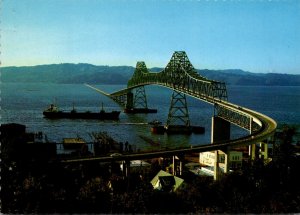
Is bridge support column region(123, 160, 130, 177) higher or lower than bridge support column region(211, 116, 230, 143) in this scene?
higher

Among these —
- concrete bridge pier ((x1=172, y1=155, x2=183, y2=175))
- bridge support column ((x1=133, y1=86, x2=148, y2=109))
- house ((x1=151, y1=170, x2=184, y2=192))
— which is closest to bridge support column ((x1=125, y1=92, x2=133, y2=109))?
bridge support column ((x1=133, y1=86, x2=148, y2=109))

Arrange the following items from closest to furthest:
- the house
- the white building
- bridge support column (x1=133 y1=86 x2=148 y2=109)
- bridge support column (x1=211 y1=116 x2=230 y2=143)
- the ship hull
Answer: the house → the white building → bridge support column (x1=211 y1=116 x2=230 y2=143) → the ship hull → bridge support column (x1=133 y1=86 x2=148 y2=109)

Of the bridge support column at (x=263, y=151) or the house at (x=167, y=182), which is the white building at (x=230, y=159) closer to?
the bridge support column at (x=263, y=151)

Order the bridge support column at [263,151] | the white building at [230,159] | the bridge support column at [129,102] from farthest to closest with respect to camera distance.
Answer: the bridge support column at [129,102] → the bridge support column at [263,151] → the white building at [230,159]

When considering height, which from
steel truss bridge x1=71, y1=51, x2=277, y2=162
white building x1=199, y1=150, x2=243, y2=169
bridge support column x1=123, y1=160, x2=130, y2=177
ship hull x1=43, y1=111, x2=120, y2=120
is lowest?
ship hull x1=43, y1=111, x2=120, y2=120

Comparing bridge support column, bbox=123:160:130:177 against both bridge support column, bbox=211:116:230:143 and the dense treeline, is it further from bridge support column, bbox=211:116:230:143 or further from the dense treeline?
bridge support column, bbox=211:116:230:143

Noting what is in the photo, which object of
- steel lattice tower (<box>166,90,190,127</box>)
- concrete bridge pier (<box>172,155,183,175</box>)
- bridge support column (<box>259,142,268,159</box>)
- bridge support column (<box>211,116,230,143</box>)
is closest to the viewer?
Result: concrete bridge pier (<box>172,155,183,175</box>)

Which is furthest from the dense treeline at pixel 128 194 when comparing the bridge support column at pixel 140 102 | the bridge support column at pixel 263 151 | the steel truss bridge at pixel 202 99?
the bridge support column at pixel 140 102
